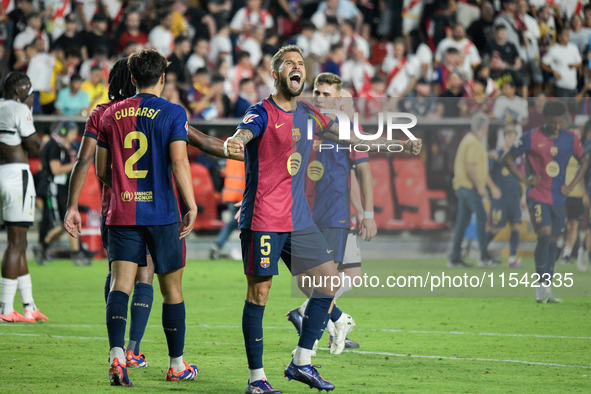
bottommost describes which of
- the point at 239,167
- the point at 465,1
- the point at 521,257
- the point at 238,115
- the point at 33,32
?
the point at 521,257

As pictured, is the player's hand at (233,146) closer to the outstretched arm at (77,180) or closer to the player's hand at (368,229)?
the outstretched arm at (77,180)

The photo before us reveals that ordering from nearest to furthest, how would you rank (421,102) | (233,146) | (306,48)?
(233,146) < (421,102) < (306,48)

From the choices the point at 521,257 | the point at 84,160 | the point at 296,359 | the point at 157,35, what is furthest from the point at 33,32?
the point at 296,359

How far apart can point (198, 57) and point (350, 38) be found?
11.6ft

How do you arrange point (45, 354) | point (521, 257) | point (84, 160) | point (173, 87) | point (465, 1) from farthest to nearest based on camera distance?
point (465, 1)
point (173, 87)
point (521, 257)
point (45, 354)
point (84, 160)

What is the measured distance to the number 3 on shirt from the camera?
18.1 ft

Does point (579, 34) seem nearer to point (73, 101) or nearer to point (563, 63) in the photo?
point (563, 63)

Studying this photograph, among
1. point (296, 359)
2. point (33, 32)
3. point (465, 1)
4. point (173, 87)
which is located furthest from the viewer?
point (465, 1)

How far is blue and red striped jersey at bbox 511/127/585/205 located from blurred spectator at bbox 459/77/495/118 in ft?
15.5

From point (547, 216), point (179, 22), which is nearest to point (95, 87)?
point (179, 22)

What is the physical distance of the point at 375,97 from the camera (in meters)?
15.5

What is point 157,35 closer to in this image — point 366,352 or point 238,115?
point 238,115

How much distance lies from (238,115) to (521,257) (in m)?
5.82

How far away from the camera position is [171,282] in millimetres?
5668
